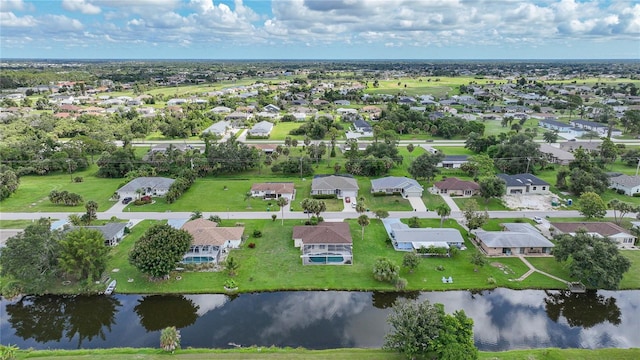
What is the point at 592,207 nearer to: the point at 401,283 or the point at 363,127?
the point at 401,283

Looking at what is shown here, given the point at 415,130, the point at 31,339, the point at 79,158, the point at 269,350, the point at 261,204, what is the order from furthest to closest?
the point at 415,130 < the point at 79,158 < the point at 261,204 < the point at 31,339 < the point at 269,350

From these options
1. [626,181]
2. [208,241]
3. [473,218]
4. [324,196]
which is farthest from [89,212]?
[626,181]

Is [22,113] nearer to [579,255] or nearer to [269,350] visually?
[269,350]

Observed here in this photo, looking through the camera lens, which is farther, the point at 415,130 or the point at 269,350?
the point at 415,130

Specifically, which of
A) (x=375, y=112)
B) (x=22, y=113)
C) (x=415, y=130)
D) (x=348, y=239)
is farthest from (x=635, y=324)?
(x=22, y=113)

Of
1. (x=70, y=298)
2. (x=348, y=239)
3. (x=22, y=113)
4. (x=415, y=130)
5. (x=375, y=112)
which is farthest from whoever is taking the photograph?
(x=375, y=112)

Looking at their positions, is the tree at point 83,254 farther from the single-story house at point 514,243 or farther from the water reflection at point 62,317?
the single-story house at point 514,243

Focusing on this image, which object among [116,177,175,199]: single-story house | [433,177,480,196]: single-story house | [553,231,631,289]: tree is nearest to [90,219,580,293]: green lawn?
[553,231,631,289]: tree
